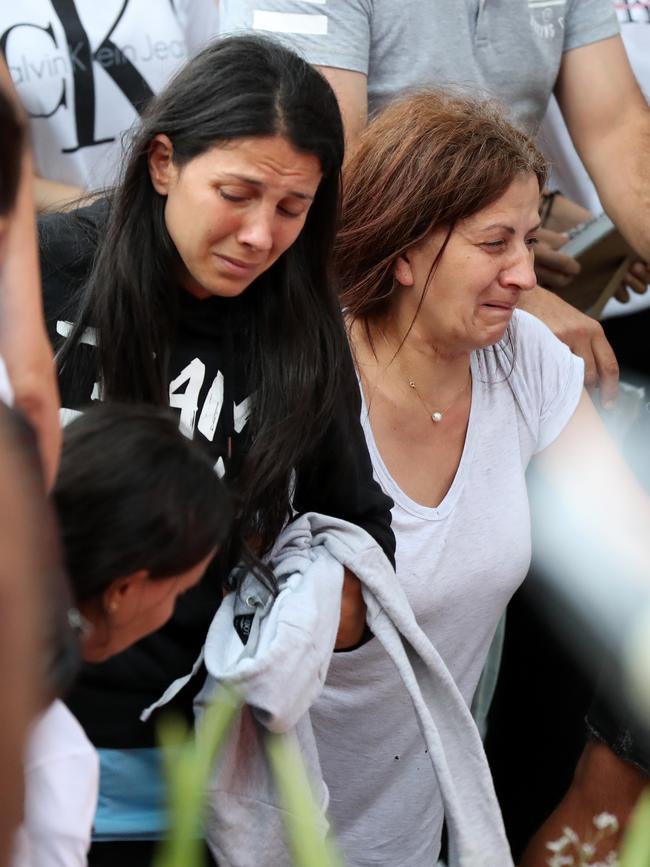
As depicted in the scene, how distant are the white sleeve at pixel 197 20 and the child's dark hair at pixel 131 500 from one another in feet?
5.15

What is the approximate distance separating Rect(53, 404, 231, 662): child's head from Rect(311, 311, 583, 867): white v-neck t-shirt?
76cm

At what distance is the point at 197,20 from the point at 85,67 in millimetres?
280

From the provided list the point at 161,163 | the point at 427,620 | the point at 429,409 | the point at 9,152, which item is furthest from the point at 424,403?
the point at 9,152

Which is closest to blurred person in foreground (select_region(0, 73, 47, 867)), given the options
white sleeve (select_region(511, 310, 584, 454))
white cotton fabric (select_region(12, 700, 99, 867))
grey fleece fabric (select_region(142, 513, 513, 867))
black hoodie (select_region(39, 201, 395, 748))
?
white cotton fabric (select_region(12, 700, 99, 867))

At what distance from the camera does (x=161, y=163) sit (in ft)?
5.18

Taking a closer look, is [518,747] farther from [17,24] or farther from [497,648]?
[17,24]

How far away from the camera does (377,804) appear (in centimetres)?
200

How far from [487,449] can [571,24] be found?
954 millimetres

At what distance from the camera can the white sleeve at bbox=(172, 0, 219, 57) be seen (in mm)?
2564

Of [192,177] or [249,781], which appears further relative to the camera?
[192,177]

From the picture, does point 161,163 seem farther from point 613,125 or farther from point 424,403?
point 613,125

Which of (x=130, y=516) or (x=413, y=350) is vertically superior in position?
(x=130, y=516)

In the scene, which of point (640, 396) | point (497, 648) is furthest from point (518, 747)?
point (640, 396)

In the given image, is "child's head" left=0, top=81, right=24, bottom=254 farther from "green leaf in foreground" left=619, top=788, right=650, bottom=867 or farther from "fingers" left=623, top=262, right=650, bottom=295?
"fingers" left=623, top=262, right=650, bottom=295
